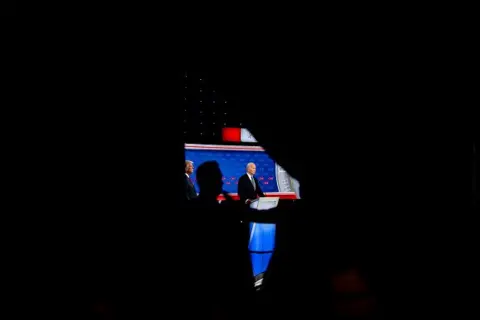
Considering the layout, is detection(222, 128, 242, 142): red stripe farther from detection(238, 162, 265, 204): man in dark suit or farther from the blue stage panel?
detection(238, 162, 265, 204): man in dark suit

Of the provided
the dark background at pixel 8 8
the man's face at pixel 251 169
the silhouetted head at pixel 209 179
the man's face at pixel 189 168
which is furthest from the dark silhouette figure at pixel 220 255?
the dark background at pixel 8 8

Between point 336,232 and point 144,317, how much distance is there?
1704 mm

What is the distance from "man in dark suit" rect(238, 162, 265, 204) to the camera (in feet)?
10.3

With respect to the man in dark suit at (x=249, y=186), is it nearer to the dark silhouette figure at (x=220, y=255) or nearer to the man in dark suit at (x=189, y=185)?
the dark silhouette figure at (x=220, y=255)

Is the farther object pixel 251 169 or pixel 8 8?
pixel 251 169

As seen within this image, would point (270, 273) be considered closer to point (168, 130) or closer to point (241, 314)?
point (241, 314)

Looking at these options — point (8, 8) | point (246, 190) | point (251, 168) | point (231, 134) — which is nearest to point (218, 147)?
point (231, 134)

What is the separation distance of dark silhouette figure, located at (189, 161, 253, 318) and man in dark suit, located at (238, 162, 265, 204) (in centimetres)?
22

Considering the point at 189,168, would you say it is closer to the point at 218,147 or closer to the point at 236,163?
the point at 218,147

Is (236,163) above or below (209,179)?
above

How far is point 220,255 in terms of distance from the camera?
8.82 feet

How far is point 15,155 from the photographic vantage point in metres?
2.14

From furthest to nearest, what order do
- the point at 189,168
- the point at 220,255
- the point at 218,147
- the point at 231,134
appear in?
the point at 231,134
the point at 218,147
the point at 189,168
the point at 220,255

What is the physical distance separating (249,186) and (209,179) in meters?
0.41
